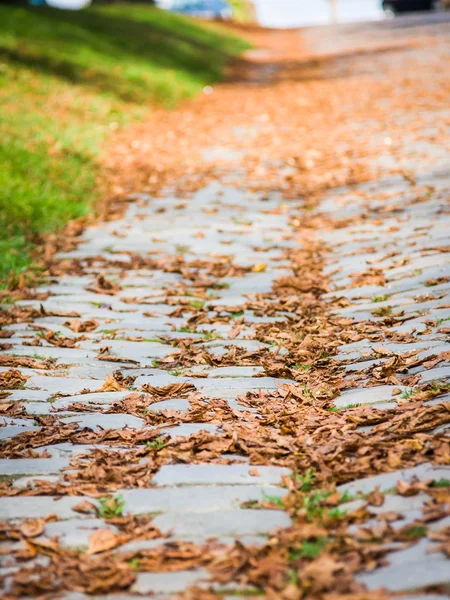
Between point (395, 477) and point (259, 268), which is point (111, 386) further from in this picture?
point (259, 268)

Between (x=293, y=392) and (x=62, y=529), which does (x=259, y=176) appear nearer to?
(x=293, y=392)

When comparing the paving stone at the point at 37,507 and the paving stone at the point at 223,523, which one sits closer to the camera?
the paving stone at the point at 223,523

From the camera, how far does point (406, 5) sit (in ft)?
110

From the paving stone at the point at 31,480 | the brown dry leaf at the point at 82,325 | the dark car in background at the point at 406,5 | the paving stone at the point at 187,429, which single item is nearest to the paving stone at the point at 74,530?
the paving stone at the point at 31,480

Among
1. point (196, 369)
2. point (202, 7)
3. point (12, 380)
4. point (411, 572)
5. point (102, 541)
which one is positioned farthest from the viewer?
point (202, 7)

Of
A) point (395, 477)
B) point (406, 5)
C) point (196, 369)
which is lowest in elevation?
point (196, 369)

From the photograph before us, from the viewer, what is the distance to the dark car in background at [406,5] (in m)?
33.3

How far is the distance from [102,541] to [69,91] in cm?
1105

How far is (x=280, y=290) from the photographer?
15.9ft

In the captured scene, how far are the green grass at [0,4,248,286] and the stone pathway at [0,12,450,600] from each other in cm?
72

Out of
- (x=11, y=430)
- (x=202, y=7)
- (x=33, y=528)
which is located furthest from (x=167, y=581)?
(x=202, y=7)

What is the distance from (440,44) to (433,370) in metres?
19.6

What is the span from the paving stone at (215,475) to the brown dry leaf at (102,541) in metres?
0.34

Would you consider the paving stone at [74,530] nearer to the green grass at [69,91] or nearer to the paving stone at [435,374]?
the paving stone at [435,374]
